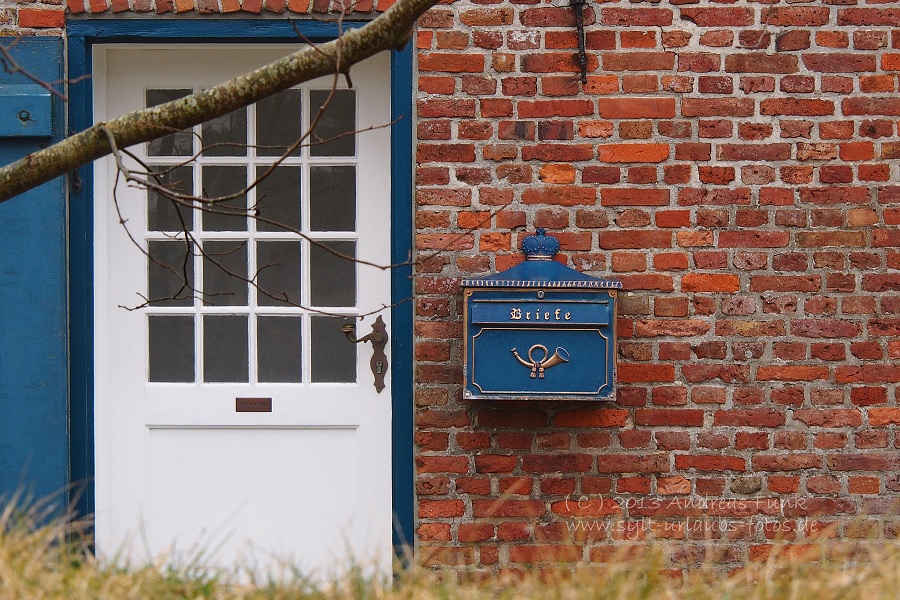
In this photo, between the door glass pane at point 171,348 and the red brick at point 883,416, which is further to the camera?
the door glass pane at point 171,348

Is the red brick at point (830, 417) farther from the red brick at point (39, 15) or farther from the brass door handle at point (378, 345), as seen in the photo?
the red brick at point (39, 15)

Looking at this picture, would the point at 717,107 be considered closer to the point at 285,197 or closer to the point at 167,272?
the point at 285,197

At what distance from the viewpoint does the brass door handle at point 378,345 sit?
3.66 metres

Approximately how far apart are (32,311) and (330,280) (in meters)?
1.09

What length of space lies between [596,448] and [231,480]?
1408 millimetres

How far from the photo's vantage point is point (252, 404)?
3699 millimetres

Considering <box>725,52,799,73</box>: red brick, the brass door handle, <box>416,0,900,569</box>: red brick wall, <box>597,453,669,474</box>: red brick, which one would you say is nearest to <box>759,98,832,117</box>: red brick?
<box>416,0,900,569</box>: red brick wall

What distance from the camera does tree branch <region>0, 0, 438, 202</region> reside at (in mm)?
2248

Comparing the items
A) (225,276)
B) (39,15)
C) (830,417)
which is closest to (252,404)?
(225,276)

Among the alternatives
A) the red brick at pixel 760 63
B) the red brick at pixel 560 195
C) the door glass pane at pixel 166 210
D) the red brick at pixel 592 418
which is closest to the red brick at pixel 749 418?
the red brick at pixel 592 418

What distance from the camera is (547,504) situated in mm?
3523

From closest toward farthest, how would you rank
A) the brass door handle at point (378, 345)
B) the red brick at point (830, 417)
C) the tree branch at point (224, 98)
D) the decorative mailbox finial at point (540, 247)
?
the tree branch at point (224, 98) → the decorative mailbox finial at point (540, 247) → the red brick at point (830, 417) → the brass door handle at point (378, 345)

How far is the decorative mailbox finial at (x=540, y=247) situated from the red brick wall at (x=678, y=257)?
0.08 meters

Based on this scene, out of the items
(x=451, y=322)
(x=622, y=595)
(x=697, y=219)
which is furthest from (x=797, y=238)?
(x=622, y=595)
